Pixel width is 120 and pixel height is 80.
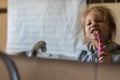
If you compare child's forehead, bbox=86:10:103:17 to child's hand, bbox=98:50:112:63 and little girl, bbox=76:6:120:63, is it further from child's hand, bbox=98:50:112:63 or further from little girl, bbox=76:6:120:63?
child's hand, bbox=98:50:112:63

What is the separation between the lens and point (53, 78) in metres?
0.95

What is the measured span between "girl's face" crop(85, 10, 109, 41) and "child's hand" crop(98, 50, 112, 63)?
46 millimetres

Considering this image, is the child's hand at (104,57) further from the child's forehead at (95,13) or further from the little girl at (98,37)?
the child's forehead at (95,13)

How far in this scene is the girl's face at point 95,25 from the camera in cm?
90

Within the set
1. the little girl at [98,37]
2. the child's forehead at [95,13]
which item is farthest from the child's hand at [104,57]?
the child's forehead at [95,13]

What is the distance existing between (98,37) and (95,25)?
4 cm

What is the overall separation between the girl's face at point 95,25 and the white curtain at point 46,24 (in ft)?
0.11

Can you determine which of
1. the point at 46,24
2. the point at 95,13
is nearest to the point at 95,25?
the point at 95,13

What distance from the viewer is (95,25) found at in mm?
905

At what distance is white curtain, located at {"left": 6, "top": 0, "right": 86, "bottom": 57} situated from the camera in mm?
944

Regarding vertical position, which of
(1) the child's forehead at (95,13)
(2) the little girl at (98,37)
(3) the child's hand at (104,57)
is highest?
(1) the child's forehead at (95,13)

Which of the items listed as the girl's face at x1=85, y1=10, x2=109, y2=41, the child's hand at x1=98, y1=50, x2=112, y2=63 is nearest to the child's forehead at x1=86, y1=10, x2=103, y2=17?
the girl's face at x1=85, y1=10, x2=109, y2=41

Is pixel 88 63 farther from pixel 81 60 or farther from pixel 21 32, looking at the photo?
pixel 21 32

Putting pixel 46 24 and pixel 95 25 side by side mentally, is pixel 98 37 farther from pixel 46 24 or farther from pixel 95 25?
pixel 46 24
